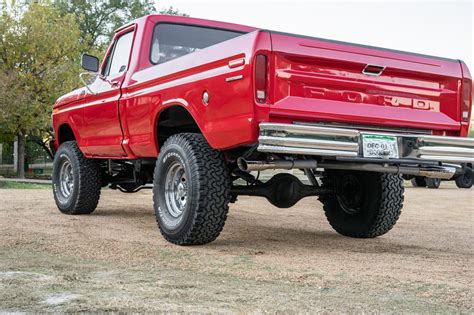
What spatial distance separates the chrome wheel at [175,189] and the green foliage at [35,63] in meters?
23.1

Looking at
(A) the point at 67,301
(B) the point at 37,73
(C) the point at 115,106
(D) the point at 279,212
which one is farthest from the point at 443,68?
(B) the point at 37,73

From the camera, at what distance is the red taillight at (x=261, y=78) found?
16.4 feet

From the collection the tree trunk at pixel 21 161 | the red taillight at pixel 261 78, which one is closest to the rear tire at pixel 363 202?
the red taillight at pixel 261 78

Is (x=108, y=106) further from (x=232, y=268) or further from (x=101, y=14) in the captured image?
(x=101, y=14)

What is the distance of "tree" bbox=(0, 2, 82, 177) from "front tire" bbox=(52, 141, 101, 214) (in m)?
20.1

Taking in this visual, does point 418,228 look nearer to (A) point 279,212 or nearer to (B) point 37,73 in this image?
(A) point 279,212

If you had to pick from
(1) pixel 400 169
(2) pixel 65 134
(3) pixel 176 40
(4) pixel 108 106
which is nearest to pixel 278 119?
(1) pixel 400 169

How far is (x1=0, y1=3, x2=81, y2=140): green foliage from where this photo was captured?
1125 inches

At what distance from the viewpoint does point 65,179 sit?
29.9 feet

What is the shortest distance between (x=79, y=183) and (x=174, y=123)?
2268mm

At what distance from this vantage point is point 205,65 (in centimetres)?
555

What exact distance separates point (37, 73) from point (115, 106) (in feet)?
79.0

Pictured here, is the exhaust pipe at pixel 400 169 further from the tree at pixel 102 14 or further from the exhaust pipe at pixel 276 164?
the tree at pixel 102 14

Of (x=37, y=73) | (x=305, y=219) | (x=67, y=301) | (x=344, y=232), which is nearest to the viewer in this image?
(x=67, y=301)
